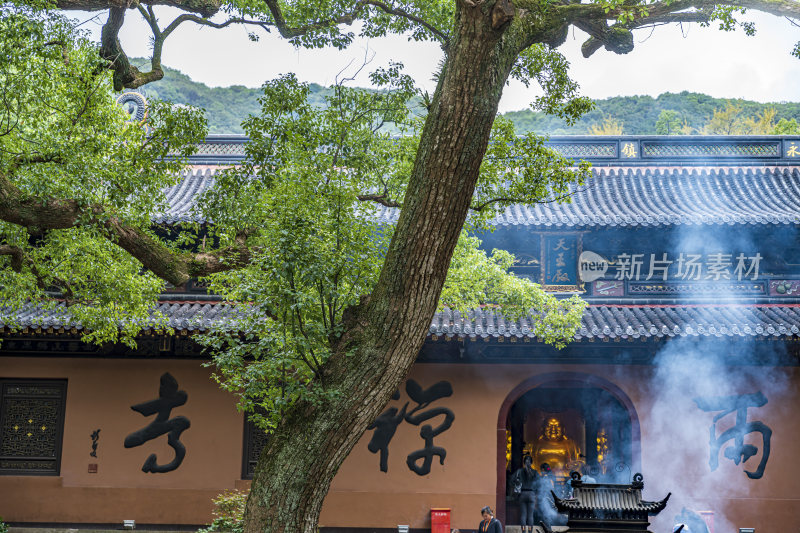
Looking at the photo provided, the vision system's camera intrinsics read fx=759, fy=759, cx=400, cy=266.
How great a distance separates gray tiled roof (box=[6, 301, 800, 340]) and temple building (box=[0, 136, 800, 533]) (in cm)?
6

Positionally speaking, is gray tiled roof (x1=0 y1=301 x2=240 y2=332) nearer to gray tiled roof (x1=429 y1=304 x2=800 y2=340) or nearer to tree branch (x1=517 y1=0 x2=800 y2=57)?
gray tiled roof (x1=429 y1=304 x2=800 y2=340)

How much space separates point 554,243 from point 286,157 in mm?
7303

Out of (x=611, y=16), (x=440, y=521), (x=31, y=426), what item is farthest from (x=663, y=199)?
(x=31, y=426)

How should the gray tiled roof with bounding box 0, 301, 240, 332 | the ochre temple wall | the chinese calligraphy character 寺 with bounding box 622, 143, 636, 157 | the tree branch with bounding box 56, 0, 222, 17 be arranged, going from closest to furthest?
the tree branch with bounding box 56, 0, 222, 17 → the gray tiled roof with bounding box 0, 301, 240, 332 → the ochre temple wall → the chinese calligraphy character 寺 with bounding box 622, 143, 636, 157

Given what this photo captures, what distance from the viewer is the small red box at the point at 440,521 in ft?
38.5

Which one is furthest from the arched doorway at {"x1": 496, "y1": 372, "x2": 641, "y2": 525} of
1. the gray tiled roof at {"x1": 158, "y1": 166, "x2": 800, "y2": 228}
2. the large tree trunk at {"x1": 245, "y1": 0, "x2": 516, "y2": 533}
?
the large tree trunk at {"x1": 245, "y1": 0, "x2": 516, "y2": 533}

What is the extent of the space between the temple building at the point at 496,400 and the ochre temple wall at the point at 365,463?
0.02 meters

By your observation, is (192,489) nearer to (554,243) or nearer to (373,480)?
(373,480)

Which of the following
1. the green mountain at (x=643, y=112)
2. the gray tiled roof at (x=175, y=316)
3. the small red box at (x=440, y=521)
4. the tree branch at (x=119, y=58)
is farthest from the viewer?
the green mountain at (x=643, y=112)

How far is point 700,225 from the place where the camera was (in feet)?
40.9

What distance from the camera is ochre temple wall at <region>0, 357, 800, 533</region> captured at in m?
12.0

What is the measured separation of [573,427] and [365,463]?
19.9 feet

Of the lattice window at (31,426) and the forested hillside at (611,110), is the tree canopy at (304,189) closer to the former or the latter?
the lattice window at (31,426)

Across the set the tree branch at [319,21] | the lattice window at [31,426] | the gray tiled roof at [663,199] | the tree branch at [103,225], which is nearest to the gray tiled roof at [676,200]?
the gray tiled roof at [663,199]
